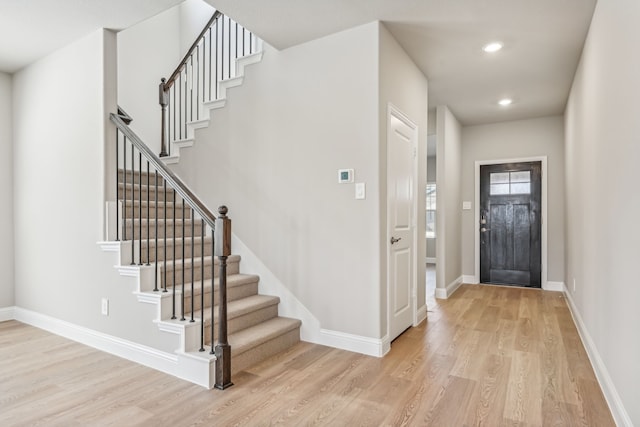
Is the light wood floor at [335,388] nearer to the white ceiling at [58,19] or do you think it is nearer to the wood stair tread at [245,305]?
the wood stair tread at [245,305]

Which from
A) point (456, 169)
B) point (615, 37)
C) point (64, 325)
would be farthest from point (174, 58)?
point (615, 37)

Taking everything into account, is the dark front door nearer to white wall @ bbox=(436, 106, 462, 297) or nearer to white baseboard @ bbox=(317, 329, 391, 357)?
white wall @ bbox=(436, 106, 462, 297)

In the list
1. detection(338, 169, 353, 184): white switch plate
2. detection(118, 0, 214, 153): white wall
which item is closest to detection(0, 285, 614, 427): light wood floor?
detection(338, 169, 353, 184): white switch plate

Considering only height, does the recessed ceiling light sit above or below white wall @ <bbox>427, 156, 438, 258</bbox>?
above

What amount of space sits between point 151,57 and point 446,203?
175 inches

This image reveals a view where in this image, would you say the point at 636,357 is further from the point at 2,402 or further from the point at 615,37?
the point at 2,402

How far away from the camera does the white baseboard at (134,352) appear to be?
2467 millimetres

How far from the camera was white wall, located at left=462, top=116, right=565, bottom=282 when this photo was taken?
5.62 meters


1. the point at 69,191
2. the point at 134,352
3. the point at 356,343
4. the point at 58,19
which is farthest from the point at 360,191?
the point at 58,19

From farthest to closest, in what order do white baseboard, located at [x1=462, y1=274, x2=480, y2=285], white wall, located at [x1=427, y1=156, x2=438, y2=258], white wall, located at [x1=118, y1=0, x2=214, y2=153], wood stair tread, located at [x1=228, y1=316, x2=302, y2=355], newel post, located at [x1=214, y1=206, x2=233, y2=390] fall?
white wall, located at [x1=427, y1=156, x2=438, y2=258] < white baseboard, located at [x1=462, y1=274, x2=480, y2=285] < white wall, located at [x1=118, y1=0, x2=214, y2=153] < wood stair tread, located at [x1=228, y1=316, x2=302, y2=355] < newel post, located at [x1=214, y1=206, x2=233, y2=390]

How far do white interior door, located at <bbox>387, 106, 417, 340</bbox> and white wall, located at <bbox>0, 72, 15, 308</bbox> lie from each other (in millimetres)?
3939

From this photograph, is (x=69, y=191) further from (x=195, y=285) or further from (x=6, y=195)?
(x=195, y=285)

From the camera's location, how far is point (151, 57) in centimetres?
508

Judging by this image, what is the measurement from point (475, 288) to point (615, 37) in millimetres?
4244
